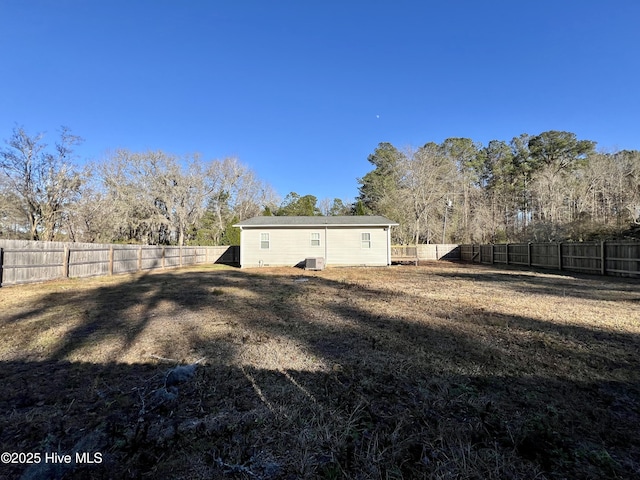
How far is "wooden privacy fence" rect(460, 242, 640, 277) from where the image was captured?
10989 mm

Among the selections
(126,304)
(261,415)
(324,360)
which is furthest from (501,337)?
(126,304)

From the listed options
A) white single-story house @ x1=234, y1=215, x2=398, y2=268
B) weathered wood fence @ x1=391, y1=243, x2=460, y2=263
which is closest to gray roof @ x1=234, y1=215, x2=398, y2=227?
white single-story house @ x1=234, y1=215, x2=398, y2=268

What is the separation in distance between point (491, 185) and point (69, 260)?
36.8 m

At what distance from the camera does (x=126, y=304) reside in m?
6.73

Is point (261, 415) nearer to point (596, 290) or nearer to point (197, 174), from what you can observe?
point (596, 290)

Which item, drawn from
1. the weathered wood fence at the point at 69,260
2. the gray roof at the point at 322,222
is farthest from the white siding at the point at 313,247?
the weathered wood fence at the point at 69,260

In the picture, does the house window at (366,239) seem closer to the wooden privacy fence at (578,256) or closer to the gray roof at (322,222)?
the gray roof at (322,222)

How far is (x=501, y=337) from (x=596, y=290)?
636 cm

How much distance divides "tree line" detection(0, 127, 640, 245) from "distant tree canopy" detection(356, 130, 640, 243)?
0.11 meters

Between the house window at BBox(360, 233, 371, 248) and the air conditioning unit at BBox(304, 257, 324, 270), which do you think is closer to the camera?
the air conditioning unit at BBox(304, 257, 324, 270)

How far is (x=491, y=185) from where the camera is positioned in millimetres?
34094

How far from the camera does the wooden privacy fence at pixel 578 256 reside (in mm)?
10989

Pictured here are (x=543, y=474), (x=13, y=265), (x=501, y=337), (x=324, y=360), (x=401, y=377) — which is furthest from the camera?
(x=13, y=265)

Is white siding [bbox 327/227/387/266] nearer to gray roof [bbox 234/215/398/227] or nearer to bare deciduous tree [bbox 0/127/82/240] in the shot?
gray roof [bbox 234/215/398/227]
